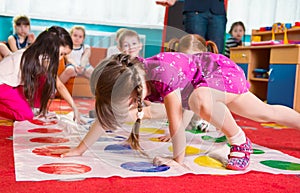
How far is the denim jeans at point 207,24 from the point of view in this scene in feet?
5.68

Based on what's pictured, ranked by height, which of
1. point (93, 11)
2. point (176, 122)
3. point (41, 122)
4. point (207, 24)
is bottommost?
point (41, 122)

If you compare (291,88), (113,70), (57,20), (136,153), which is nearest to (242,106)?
(136,153)

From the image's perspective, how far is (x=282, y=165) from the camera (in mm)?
938

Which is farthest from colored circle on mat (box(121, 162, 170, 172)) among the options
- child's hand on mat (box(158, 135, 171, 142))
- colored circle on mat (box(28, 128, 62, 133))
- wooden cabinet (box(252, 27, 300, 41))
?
wooden cabinet (box(252, 27, 300, 41))

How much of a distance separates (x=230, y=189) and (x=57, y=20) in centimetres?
248

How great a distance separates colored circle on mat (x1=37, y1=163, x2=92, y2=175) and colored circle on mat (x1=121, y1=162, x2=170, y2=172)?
0.28ft

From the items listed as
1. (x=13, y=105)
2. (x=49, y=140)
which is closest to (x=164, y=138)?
(x=49, y=140)

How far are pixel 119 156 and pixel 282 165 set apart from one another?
39 centimetres

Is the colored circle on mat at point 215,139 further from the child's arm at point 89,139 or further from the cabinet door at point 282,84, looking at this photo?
the cabinet door at point 282,84

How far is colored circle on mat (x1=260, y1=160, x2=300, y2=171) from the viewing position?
0.91m

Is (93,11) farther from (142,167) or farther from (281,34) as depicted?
(142,167)

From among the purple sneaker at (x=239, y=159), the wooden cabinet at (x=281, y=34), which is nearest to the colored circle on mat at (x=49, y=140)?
the purple sneaker at (x=239, y=159)

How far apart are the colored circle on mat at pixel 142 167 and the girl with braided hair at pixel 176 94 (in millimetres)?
19

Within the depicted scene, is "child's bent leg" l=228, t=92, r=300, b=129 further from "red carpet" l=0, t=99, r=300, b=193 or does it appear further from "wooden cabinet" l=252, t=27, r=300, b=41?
"wooden cabinet" l=252, t=27, r=300, b=41
